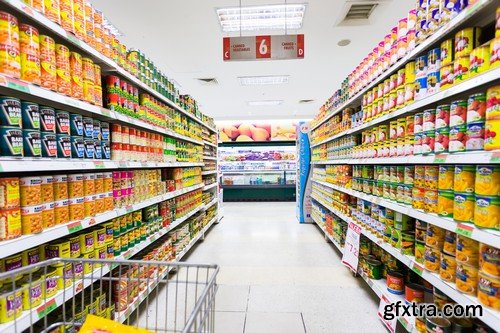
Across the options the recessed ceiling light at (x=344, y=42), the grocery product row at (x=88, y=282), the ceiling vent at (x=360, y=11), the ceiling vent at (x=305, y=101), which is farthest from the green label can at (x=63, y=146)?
the ceiling vent at (x=305, y=101)

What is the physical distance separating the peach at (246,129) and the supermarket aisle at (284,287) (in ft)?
21.4

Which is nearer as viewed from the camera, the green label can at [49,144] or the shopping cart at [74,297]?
the shopping cart at [74,297]

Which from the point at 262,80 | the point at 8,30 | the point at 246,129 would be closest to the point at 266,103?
the point at 246,129

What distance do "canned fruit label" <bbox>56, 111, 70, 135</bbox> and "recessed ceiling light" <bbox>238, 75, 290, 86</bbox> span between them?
18.9 feet

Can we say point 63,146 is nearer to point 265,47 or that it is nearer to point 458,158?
point 458,158

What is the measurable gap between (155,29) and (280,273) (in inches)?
174

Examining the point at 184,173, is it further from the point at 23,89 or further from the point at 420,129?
the point at 420,129

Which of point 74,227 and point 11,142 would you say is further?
point 74,227

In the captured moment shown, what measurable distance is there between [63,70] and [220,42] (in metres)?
4.04

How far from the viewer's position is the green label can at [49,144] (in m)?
1.42

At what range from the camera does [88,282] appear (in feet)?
5.92

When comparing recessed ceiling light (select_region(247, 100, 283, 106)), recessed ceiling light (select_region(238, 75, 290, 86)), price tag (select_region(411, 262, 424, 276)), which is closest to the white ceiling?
recessed ceiling light (select_region(238, 75, 290, 86))

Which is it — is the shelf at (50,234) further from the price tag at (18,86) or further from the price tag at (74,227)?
the price tag at (18,86)

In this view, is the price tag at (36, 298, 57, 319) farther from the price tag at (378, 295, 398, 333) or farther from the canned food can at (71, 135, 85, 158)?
the price tag at (378, 295, 398, 333)
